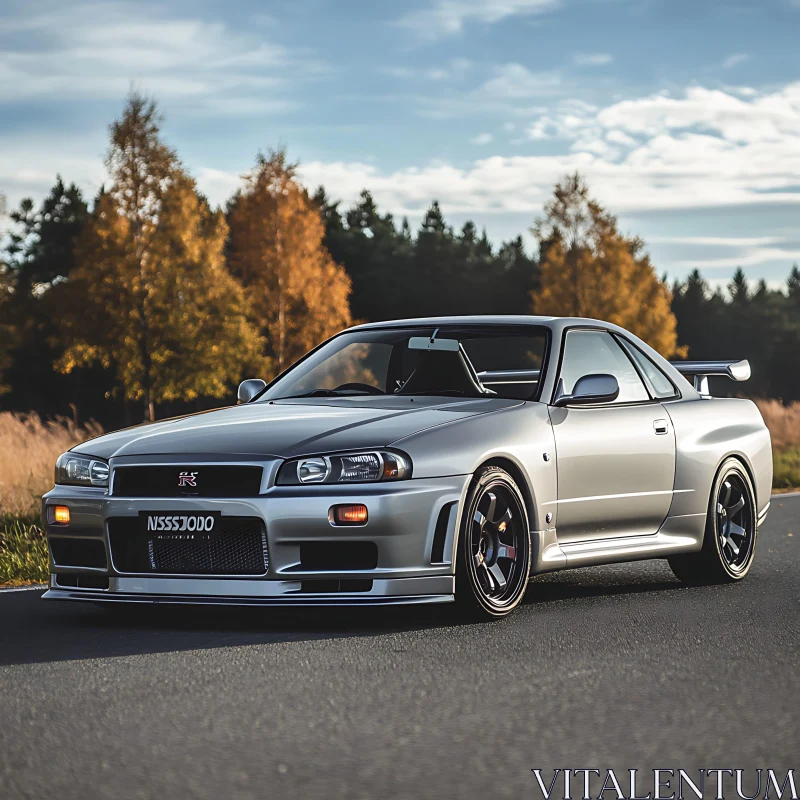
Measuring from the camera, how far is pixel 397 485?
273 inches

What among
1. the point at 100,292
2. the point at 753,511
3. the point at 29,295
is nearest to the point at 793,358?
the point at 29,295

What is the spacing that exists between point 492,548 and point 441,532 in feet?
1.50

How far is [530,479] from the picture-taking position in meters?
7.63

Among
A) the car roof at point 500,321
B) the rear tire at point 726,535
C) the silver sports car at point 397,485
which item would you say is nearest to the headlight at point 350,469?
the silver sports car at point 397,485

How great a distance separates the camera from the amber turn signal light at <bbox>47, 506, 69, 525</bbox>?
7.45m

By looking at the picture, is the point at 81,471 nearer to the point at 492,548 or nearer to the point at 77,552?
the point at 77,552

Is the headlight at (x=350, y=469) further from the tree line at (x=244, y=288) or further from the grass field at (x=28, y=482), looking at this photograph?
the tree line at (x=244, y=288)

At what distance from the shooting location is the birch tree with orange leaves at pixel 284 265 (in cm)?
4538

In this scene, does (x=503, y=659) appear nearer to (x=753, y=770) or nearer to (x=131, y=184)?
(x=753, y=770)

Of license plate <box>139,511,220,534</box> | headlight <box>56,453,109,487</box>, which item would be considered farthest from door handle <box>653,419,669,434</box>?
headlight <box>56,453,109,487</box>

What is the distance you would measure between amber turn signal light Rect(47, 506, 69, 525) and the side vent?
1.91 metres

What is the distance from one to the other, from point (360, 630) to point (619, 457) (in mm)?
2059

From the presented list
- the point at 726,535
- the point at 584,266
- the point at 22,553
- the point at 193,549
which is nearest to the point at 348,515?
the point at 193,549

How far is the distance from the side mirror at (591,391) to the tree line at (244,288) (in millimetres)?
29685
